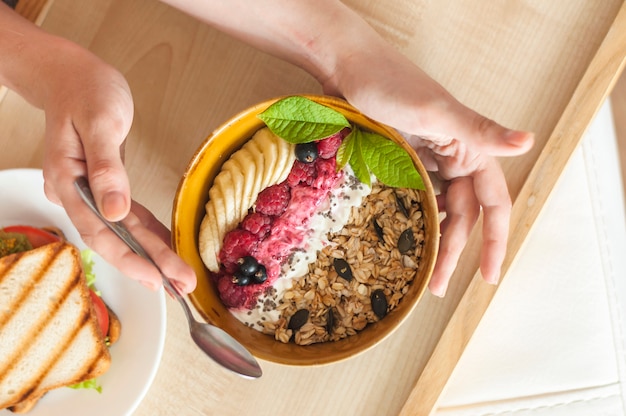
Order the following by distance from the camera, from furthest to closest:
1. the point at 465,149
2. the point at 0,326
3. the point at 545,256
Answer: the point at 545,256
the point at 0,326
the point at 465,149

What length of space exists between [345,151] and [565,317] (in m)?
0.58

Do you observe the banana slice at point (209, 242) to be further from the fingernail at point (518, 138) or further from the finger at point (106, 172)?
the fingernail at point (518, 138)

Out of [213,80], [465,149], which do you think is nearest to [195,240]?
[213,80]

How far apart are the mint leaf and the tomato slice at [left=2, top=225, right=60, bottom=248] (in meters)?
0.50

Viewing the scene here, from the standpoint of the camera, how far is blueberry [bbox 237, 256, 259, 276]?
838 mm

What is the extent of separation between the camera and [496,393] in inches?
44.5

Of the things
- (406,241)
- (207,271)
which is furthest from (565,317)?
(207,271)

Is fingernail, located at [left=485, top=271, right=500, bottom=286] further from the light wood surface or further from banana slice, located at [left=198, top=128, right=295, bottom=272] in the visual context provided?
banana slice, located at [left=198, top=128, right=295, bottom=272]

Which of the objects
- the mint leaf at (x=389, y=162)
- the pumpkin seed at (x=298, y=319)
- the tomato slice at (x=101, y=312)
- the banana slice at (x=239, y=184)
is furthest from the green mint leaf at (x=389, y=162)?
the tomato slice at (x=101, y=312)

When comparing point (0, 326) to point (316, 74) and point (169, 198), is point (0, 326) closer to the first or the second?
point (169, 198)

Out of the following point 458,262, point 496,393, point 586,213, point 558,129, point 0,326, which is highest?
point 558,129

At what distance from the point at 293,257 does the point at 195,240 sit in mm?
139

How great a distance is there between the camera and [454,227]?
89 cm

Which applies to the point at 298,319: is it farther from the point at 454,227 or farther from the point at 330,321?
the point at 454,227
